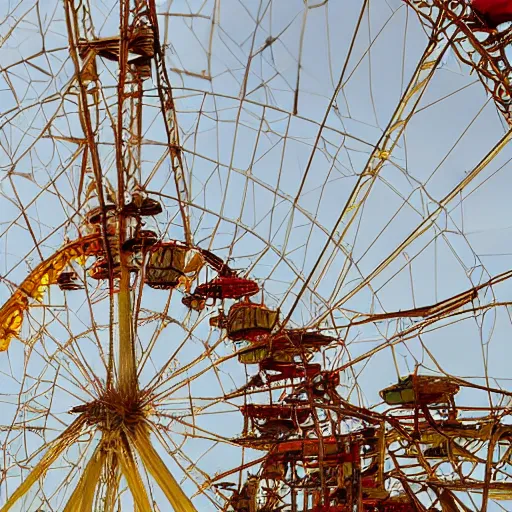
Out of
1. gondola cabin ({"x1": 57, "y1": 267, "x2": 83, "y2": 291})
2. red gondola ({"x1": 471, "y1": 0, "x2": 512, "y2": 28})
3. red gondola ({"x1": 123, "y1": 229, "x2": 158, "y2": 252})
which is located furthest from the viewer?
gondola cabin ({"x1": 57, "y1": 267, "x2": 83, "y2": 291})

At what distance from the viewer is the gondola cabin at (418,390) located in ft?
8.27

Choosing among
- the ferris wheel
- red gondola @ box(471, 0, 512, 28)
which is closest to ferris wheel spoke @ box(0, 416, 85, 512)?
the ferris wheel

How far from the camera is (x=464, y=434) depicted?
2.64m

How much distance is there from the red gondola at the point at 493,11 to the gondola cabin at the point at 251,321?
1.18 meters

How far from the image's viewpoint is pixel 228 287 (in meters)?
3.18

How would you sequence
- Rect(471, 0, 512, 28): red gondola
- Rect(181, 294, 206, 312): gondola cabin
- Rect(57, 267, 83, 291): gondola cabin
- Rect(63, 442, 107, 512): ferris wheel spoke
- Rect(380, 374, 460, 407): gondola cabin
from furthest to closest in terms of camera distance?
Rect(57, 267, 83, 291): gondola cabin
Rect(181, 294, 206, 312): gondola cabin
Rect(63, 442, 107, 512): ferris wheel spoke
Rect(380, 374, 460, 407): gondola cabin
Rect(471, 0, 512, 28): red gondola

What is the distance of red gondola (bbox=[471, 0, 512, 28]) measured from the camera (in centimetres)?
225

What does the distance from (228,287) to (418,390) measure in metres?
0.86

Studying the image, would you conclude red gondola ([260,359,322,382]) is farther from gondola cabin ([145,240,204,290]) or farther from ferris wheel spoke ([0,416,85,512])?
ferris wheel spoke ([0,416,85,512])

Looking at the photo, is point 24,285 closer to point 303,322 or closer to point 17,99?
point 17,99

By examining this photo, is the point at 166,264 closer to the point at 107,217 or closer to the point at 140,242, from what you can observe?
the point at 140,242

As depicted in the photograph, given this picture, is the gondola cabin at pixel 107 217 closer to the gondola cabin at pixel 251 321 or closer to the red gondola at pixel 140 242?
the red gondola at pixel 140 242

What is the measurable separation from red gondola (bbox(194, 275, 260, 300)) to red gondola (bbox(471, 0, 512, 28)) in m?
1.21

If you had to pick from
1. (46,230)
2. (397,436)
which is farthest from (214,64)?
(397,436)
